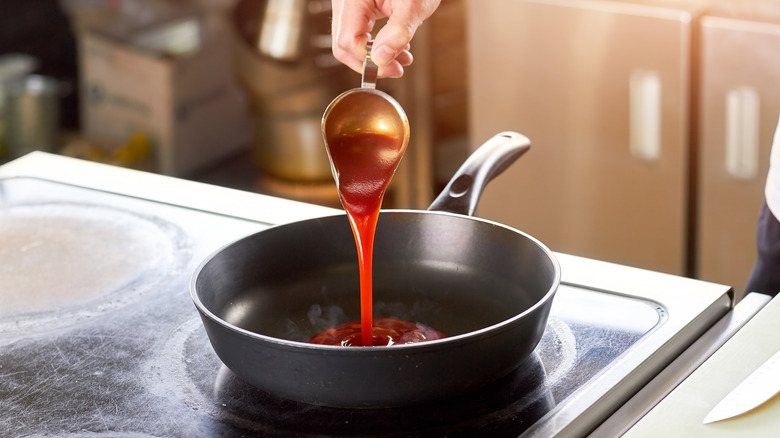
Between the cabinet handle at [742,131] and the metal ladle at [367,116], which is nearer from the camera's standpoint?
the metal ladle at [367,116]

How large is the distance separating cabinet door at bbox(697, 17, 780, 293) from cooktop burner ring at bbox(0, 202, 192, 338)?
1224 mm

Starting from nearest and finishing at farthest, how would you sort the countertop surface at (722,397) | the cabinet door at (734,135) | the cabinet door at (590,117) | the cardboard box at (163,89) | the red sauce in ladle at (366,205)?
Answer: the countertop surface at (722,397)
the red sauce in ladle at (366,205)
the cabinet door at (734,135)
the cabinet door at (590,117)
the cardboard box at (163,89)

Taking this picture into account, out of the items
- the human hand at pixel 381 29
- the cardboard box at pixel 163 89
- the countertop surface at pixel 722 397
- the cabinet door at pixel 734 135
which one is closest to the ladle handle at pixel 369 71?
the human hand at pixel 381 29

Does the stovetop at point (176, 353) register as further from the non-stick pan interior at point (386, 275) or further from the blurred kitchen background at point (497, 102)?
the blurred kitchen background at point (497, 102)

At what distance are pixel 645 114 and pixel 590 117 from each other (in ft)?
0.43

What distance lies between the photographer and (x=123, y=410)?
0.80 m

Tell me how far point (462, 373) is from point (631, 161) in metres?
1.50

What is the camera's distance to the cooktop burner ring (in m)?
0.98

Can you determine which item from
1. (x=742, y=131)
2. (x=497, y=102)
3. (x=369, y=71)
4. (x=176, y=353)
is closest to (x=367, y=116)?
(x=369, y=71)

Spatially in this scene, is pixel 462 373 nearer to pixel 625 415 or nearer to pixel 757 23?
pixel 625 415

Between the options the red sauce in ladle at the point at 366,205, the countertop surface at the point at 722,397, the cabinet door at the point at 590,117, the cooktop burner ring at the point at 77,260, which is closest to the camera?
the countertop surface at the point at 722,397

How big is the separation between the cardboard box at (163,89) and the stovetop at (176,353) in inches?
69.8

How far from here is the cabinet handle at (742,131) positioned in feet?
6.47

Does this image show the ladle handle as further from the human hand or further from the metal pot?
the metal pot
